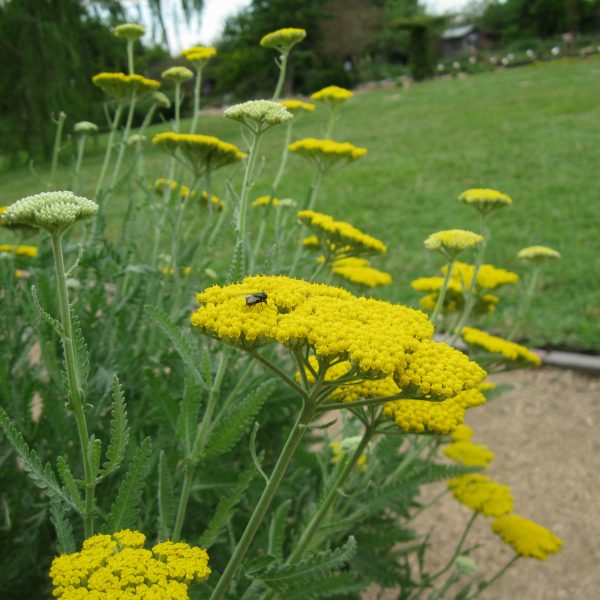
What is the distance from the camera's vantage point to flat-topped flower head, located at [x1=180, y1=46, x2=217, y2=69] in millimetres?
2053

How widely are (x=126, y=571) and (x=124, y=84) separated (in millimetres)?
1610

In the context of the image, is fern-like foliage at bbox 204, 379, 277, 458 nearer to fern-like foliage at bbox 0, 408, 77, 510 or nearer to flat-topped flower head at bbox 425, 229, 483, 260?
fern-like foliage at bbox 0, 408, 77, 510

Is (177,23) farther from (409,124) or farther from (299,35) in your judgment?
(409,124)

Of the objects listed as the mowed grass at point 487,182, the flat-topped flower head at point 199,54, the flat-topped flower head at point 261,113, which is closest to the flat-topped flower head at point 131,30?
the flat-topped flower head at point 199,54

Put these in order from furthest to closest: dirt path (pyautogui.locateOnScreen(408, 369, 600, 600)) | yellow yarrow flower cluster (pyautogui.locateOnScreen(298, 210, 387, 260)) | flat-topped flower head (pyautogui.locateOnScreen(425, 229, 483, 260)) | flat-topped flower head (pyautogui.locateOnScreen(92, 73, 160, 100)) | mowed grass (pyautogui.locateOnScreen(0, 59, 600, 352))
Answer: mowed grass (pyautogui.locateOnScreen(0, 59, 600, 352)) → dirt path (pyautogui.locateOnScreen(408, 369, 600, 600)) → flat-topped flower head (pyautogui.locateOnScreen(92, 73, 160, 100)) → yellow yarrow flower cluster (pyautogui.locateOnScreen(298, 210, 387, 260)) → flat-topped flower head (pyautogui.locateOnScreen(425, 229, 483, 260))

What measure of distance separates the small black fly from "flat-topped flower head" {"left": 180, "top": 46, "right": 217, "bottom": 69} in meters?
1.40

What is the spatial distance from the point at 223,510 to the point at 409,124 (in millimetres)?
12709

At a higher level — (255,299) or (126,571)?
(255,299)

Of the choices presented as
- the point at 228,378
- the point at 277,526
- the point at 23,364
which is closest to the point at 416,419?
the point at 277,526

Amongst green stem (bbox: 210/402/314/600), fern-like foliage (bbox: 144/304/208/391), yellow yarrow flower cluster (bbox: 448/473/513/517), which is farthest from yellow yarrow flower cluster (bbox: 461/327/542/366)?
green stem (bbox: 210/402/314/600)

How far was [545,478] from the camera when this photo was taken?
3.10 metres

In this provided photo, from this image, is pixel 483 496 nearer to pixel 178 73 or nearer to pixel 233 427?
pixel 233 427

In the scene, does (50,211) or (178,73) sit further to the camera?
(178,73)

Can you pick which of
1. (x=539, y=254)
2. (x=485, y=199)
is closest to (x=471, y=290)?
(x=485, y=199)
